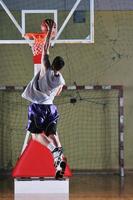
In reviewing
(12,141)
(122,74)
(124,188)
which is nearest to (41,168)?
(124,188)

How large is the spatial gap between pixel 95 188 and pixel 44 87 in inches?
167

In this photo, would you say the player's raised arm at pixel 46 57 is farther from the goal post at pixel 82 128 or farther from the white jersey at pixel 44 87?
the goal post at pixel 82 128

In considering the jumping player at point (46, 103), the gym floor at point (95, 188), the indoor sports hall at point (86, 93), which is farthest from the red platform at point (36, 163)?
the jumping player at point (46, 103)

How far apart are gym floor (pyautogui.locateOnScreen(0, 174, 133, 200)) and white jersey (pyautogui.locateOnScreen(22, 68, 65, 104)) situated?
2864mm

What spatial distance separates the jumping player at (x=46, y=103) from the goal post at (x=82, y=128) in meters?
5.11

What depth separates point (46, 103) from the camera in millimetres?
5586

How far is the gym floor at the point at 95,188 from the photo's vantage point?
27.6 ft

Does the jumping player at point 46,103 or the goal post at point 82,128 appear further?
the goal post at point 82,128

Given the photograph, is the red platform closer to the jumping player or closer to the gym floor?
the gym floor

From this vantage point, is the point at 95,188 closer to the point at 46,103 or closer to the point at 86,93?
the point at 86,93

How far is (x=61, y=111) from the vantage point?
1073 centimetres

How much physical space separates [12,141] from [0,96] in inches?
34.6

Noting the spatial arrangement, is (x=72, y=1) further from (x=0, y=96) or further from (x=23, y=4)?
(x=0, y=96)

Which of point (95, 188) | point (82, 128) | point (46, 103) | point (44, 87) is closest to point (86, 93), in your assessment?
point (82, 128)
